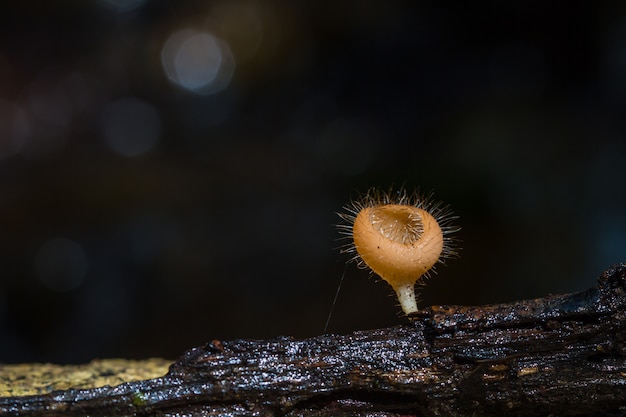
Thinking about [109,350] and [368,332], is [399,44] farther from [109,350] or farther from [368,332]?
[368,332]

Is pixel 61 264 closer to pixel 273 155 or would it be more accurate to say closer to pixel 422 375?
pixel 273 155

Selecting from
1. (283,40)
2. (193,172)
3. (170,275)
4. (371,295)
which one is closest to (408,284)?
(371,295)

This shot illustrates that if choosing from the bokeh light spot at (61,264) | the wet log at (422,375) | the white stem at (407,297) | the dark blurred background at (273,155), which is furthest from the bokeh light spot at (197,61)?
the wet log at (422,375)

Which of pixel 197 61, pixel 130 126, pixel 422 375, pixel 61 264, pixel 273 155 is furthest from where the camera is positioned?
pixel 197 61

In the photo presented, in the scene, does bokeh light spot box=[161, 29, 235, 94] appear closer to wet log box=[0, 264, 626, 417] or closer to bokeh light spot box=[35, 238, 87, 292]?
bokeh light spot box=[35, 238, 87, 292]

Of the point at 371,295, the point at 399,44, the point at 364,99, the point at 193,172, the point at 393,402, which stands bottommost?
the point at 393,402

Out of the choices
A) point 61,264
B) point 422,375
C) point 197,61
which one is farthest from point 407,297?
point 197,61
